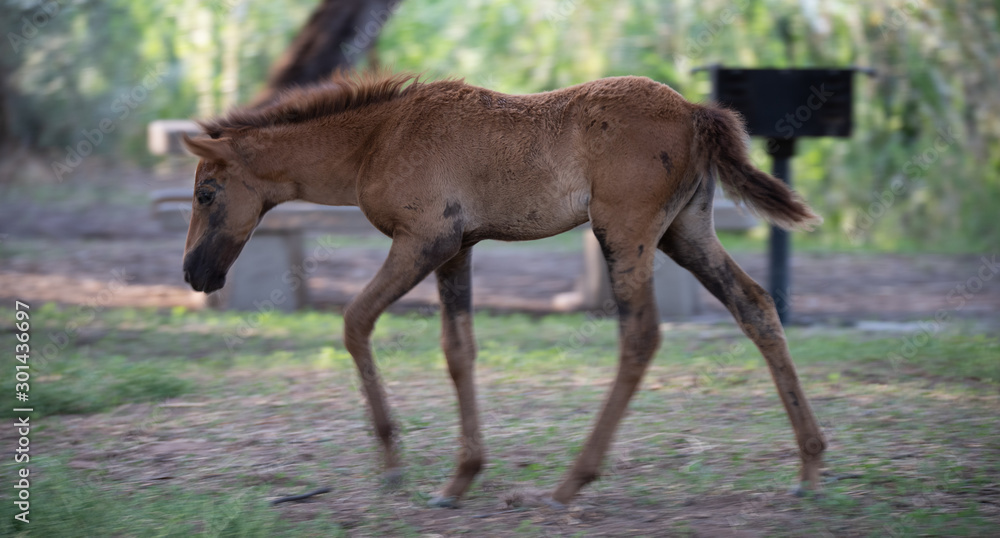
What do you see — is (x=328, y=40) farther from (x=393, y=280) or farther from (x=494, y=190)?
(x=393, y=280)

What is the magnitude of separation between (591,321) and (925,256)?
5498 millimetres

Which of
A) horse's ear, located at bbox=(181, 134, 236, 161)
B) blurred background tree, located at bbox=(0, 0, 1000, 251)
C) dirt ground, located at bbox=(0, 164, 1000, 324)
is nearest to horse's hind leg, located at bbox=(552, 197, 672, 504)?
horse's ear, located at bbox=(181, 134, 236, 161)

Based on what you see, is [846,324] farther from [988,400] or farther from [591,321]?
[988,400]

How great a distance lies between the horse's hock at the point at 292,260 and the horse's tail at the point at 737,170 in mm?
4430

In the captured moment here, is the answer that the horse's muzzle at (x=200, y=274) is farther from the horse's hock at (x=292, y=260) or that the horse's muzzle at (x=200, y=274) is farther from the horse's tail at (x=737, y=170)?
the horse's hock at (x=292, y=260)

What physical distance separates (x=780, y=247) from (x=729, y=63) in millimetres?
5485

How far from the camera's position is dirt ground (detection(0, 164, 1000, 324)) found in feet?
30.3

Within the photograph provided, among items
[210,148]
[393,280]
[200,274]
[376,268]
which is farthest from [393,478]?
[376,268]

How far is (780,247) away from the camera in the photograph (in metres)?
7.85

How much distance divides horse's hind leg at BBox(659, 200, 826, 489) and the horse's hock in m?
4.35

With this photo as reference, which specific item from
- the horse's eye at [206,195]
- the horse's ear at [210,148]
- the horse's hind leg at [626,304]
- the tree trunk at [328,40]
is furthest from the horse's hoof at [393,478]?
the tree trunk at [328,40]

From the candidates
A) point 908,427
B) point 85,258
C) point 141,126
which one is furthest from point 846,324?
point 141,126

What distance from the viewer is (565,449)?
184 inches

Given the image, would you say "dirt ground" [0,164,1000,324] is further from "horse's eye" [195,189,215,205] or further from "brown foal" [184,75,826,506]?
"horse's eye" [195,189,215,205]
